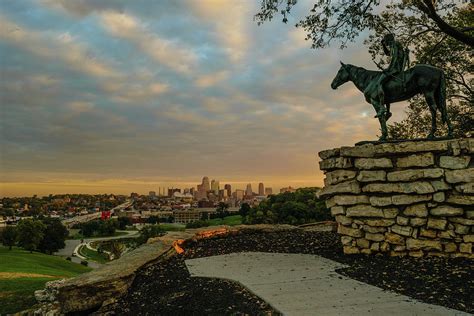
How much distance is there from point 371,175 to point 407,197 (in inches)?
31.6

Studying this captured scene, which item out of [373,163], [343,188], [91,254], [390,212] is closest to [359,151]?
[373,163]

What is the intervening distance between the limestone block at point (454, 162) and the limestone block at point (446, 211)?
2.55 feet

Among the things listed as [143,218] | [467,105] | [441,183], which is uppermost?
[467,105]

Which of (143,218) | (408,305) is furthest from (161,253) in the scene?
(143,218)

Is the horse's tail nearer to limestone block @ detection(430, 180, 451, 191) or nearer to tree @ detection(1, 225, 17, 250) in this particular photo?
limestone block @ detection(430, 180, 451, 191)

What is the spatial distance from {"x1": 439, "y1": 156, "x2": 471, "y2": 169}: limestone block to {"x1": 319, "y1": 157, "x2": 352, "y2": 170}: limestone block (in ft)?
5.80

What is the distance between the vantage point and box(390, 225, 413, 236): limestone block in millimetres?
7074

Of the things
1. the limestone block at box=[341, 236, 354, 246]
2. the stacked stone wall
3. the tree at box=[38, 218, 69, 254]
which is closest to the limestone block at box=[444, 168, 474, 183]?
the stacked stone wall

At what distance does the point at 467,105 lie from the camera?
15703 millimetres

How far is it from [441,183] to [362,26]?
7.79 m

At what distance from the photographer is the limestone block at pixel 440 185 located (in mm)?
6820

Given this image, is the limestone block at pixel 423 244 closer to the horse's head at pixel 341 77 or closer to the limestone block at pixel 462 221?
the limestone block at pixel 462 221

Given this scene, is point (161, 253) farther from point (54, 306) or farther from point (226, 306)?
point (226, 306)

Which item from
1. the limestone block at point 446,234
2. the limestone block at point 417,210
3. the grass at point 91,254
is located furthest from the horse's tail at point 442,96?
the grass at point 91,254
